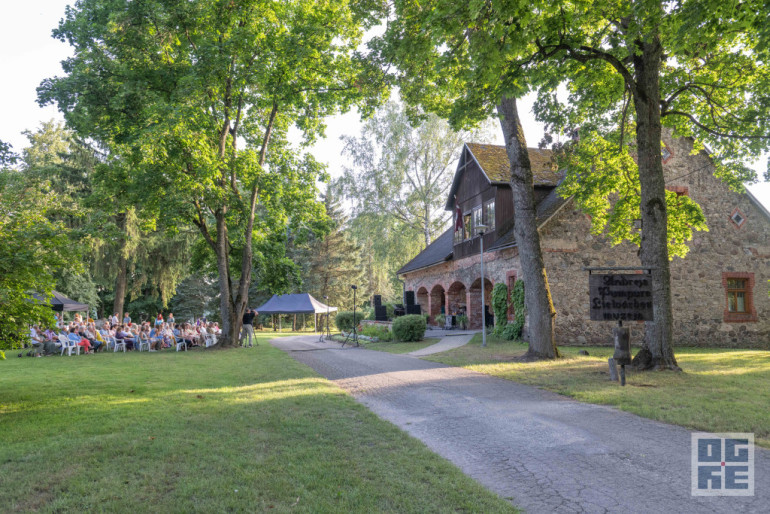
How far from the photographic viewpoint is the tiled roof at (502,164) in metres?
19.7

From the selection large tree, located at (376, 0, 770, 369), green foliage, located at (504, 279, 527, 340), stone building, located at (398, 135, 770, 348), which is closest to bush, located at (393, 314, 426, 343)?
green foliage, located at (504, 279, 527, 340)

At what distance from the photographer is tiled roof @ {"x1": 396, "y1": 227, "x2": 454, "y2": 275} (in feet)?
81.3

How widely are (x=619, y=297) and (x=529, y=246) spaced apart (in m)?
3.50

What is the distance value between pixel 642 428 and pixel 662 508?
92.7 inches

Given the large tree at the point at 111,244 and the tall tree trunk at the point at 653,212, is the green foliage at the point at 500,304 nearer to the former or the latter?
the tall tree trunk at the point at 653,212

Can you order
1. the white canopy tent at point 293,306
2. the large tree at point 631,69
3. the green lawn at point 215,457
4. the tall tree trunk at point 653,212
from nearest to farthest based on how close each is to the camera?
the green lawn at point 215,457 → the large tree at point 631,69 → the tall tree trunk at point 653,212 → the white canopy tent at point 293,306

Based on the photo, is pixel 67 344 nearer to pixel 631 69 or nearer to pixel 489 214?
pixel 489 214

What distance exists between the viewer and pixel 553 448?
4.76 metres

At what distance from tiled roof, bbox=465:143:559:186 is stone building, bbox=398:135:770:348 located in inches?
2.6

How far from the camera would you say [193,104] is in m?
16.0

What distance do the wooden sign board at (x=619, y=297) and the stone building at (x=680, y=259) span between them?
6.15 metres

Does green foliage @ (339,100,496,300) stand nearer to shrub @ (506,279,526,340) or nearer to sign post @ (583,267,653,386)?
shrub @ (506,279,526,340)

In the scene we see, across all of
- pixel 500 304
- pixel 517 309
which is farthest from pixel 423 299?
pixel 517 309

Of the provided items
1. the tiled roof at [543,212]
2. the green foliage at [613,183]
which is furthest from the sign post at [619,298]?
the tiled roof at [543,212]
